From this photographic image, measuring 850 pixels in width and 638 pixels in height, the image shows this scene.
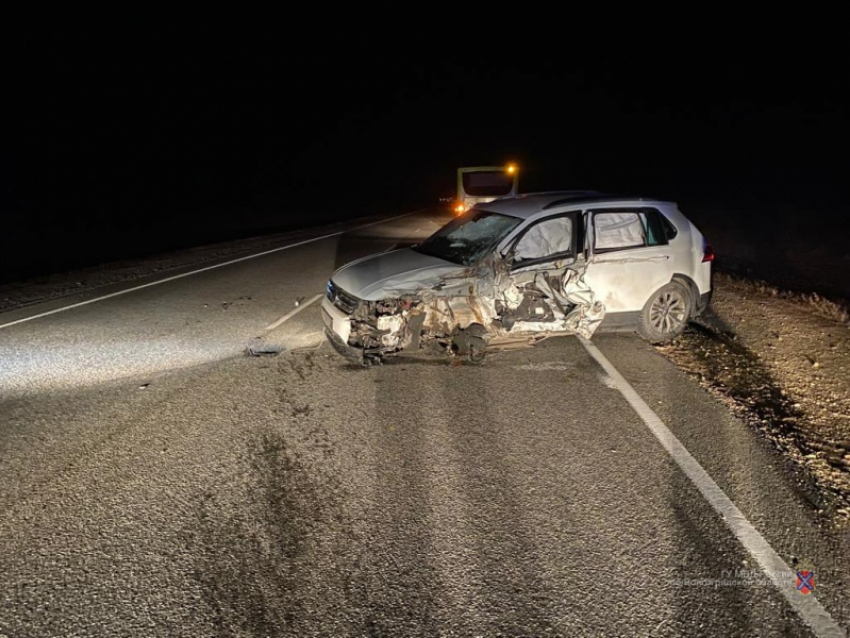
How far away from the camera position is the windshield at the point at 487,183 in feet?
69.1

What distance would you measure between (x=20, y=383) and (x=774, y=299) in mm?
10245

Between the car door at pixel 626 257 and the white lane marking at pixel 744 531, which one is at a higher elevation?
the car door at pixel 626 257

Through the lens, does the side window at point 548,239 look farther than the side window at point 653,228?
No

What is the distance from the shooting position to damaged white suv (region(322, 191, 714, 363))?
6.05 meters

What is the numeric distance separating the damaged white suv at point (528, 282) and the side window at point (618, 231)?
13mm

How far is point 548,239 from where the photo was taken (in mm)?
6703

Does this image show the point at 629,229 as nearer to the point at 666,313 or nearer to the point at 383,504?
the point at 666,313

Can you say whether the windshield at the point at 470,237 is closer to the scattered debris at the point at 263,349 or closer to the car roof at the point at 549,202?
the car roof at the point at 549,202

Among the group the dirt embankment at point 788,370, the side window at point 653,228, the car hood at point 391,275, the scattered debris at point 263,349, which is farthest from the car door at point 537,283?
the scattered debris at point 263,349

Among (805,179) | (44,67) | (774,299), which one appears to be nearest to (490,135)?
(44,67)

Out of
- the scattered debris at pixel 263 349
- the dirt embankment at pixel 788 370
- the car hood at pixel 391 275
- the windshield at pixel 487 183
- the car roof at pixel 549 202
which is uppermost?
the car roof at pixel 549 202

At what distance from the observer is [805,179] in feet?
148


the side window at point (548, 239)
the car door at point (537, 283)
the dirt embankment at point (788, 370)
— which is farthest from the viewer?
the side window at point (548, 239)

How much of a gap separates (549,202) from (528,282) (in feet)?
3.80
